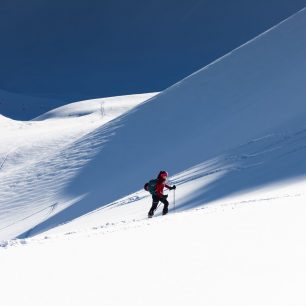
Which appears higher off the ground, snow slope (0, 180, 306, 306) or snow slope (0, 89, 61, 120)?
snow slope (0, 89, 61, 120)

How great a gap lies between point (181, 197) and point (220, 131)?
6455 mm

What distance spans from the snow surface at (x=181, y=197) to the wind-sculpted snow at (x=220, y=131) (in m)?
0.06

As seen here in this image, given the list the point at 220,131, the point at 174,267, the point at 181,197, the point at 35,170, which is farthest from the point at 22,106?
the point at 174,267

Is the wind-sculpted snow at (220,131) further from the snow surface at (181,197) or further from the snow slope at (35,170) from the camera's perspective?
the snow slope at (35,170)

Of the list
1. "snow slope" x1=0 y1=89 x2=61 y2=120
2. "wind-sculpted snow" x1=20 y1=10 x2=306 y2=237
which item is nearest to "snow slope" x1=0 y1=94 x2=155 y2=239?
"wind-sculpted snow" x1=20 y1=10 x2=306 y2=237

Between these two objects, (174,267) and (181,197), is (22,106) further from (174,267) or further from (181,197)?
(174,267)

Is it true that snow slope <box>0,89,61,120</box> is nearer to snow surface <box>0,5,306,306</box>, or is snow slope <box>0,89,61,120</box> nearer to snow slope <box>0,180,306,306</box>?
snow surface <box>0,5,306,306</box>

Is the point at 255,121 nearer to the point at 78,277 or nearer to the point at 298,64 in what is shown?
the point at 298,64

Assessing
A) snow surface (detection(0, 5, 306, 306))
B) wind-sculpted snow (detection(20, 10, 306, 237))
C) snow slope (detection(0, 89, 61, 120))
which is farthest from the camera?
snow slope (detection(0, 89, 61, 120))

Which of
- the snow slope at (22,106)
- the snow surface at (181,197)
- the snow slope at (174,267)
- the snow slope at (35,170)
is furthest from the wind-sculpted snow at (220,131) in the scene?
the snow slope at (22,106)

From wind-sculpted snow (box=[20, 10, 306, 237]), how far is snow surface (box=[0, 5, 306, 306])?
0.06m

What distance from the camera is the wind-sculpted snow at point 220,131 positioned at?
1029cm

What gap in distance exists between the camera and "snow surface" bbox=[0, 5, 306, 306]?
10.4ft

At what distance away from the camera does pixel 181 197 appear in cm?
976
